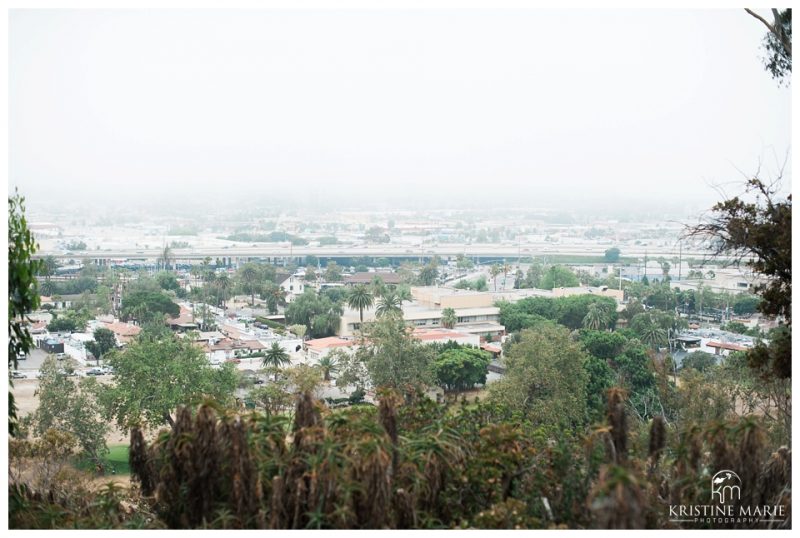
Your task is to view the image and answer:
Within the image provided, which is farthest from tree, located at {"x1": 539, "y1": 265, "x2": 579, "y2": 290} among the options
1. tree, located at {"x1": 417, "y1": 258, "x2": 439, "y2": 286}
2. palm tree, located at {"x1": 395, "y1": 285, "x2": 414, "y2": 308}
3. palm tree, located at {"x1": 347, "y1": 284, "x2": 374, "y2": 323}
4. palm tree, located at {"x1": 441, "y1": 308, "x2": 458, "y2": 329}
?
palm tree, located at {"x1": 347, "y1": 284, "x2": 374, "y2": 323}

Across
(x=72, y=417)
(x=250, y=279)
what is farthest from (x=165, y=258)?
(x=72, y=417)

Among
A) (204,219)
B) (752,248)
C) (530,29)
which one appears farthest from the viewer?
(204,219)

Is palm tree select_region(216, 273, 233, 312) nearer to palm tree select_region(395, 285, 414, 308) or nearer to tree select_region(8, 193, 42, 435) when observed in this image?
palm tree select_region(395, 285, 414, 308)

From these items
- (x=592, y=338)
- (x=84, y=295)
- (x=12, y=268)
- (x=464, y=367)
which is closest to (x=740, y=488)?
(x=12, y=268)

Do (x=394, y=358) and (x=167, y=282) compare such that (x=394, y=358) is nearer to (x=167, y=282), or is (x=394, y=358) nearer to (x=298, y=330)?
(x=298, y=330)

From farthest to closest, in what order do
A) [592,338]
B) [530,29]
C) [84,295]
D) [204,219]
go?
[204,219] < [530,29] < [84,295] < [592,338]

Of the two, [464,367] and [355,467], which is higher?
[355,467]

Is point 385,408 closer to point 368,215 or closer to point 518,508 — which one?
point 518,508

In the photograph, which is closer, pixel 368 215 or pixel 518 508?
pixel 518 508
